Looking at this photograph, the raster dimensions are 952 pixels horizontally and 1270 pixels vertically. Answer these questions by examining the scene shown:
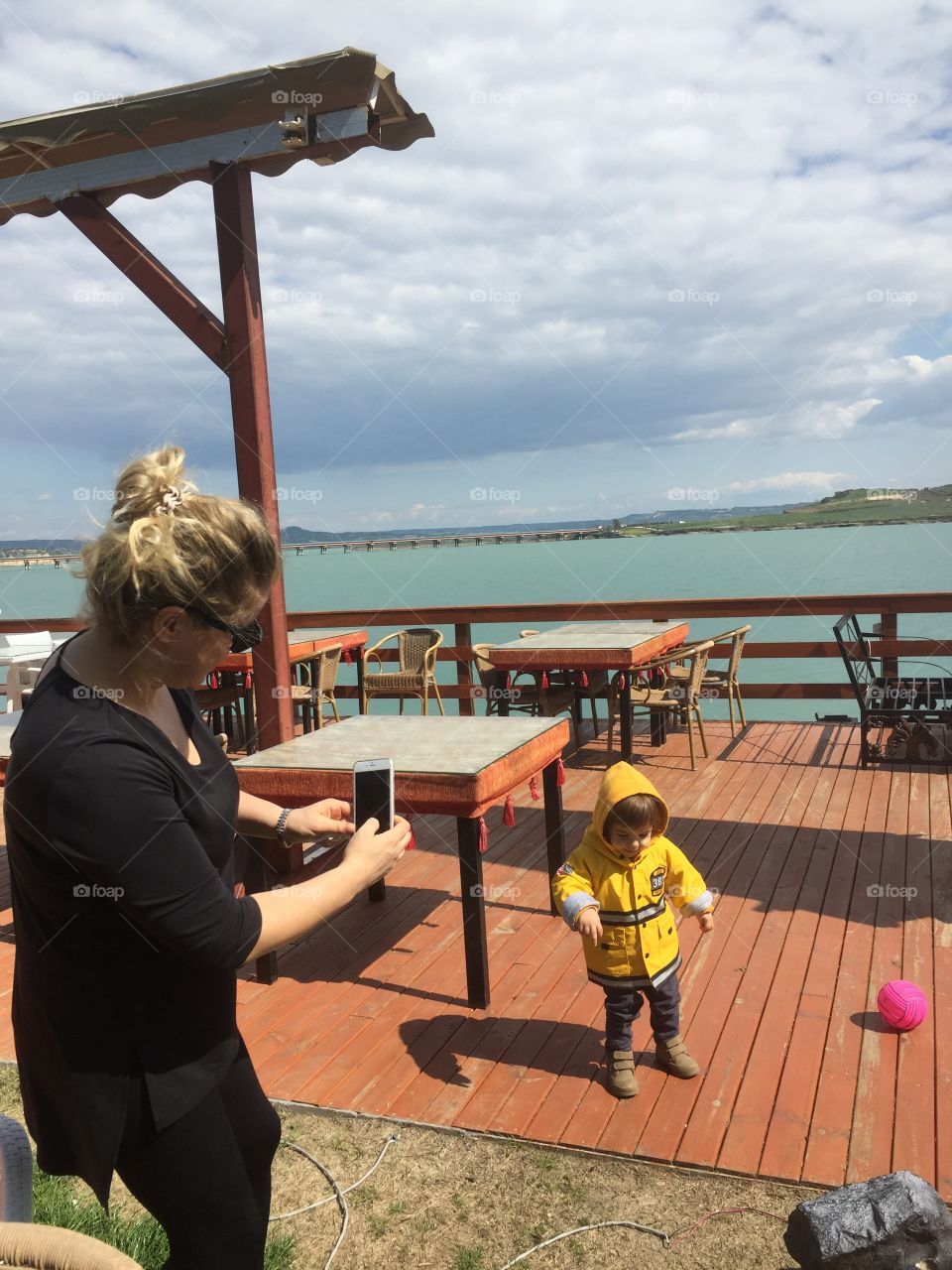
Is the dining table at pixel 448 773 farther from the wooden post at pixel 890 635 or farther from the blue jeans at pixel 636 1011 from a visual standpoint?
the wooden post at pixel 890 635

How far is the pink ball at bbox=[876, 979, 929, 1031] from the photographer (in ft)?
9.53

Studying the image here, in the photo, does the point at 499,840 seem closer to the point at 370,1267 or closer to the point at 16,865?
the point at 370,1267

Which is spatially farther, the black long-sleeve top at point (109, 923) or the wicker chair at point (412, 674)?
the wicker chair at point (412, 674)

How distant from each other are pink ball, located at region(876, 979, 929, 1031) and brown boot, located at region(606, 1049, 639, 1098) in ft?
2.76

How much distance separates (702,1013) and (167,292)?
3.64m

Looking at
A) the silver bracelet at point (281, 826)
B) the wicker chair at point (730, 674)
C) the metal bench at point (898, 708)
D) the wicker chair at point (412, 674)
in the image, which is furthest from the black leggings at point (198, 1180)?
the wicker chair at point (412, 674)

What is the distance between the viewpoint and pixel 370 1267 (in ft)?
6.94

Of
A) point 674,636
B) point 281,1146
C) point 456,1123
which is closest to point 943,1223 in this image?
point 456,1123

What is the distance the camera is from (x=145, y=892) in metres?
1.19

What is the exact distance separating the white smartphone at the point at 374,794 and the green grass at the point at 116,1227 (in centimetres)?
110

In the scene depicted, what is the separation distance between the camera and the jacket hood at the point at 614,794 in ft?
8.66

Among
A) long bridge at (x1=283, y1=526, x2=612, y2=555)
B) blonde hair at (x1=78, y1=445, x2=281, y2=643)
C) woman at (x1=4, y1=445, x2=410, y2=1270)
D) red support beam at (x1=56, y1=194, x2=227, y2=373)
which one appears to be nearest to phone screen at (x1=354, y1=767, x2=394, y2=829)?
woman at (x1=4, y1=445, x2=410, y2=1270)

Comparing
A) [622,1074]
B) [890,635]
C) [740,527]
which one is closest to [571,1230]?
[622,1074]

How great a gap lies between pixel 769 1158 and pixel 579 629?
5.43m
